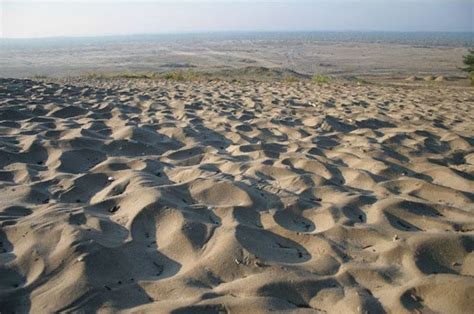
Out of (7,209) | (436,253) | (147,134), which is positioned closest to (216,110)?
(147,134)

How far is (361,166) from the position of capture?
391cm

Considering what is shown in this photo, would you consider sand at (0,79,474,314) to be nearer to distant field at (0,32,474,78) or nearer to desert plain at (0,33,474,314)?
desert plain at (0,33,474,314)

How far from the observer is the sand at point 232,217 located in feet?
6.64

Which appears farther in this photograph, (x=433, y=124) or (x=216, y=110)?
(x=216, y=110)

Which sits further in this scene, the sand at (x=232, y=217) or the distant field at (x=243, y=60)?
the distant field at (x=243, y=60)

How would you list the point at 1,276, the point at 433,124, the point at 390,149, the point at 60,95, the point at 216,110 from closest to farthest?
the point at 1,276, the point at 390,149, the point at 433,124, the point at 216,110, the point at 60,95

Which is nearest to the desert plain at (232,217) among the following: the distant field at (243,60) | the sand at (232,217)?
the sand at (232,217)

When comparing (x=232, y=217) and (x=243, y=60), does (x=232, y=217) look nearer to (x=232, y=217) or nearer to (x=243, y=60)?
(x=232, y=217)

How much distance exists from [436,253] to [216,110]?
14.5 ft

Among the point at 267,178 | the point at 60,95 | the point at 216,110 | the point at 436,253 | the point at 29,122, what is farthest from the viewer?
the point at 60,95

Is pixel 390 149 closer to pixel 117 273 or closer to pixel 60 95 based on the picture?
pixel 117 273

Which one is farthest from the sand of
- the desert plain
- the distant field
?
the distant field

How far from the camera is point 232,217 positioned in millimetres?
2762

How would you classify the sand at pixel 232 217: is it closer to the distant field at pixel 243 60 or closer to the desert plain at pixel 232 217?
the desert plain at pixel 232 217
